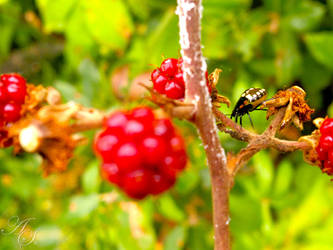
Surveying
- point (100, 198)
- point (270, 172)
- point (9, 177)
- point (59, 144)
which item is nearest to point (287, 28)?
point (270, 172)

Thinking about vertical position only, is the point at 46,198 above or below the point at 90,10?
below

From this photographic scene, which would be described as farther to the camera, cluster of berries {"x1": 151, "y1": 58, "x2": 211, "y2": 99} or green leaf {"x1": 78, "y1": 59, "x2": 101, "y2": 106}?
green leaf {"x1": 78, "y1": 59, "x2": 101, "y2": 106}

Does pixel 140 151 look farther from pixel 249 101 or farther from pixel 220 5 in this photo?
pixel 220 5

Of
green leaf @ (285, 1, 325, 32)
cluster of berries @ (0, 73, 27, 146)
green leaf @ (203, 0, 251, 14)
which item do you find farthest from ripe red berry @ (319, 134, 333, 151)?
green leaf @ (285, 1, 325, 32)

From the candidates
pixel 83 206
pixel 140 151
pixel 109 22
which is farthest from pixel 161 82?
pixel 109 22

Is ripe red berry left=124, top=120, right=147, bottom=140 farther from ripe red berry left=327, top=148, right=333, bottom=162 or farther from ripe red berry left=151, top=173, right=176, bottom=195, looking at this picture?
ripe red berry left=327, top=148, right=333, bottom=162

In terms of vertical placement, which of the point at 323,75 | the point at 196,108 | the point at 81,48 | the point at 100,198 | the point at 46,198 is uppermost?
the point at 196,108

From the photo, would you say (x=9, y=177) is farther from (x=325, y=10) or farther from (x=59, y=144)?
(x=325, y=10)
